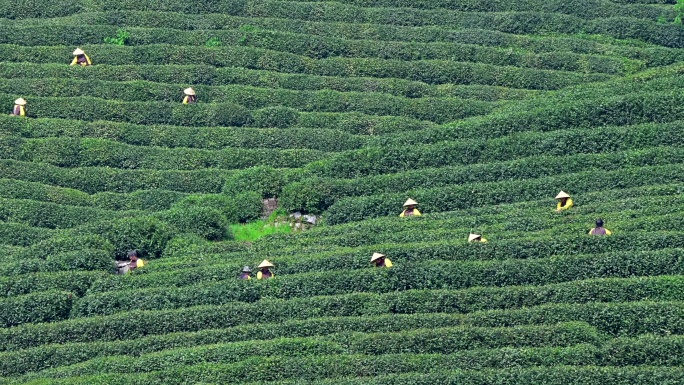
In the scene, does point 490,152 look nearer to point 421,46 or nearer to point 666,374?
point 421,46

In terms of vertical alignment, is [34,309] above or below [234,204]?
below

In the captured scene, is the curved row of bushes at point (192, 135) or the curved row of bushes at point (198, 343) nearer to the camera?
the curved row of bushes at point (198, 343)

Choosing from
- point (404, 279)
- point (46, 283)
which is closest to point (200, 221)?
point (46, 283)

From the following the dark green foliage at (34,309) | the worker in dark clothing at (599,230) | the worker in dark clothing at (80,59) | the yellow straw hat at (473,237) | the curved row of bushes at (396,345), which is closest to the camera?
the curved row of bushes at (396,345)

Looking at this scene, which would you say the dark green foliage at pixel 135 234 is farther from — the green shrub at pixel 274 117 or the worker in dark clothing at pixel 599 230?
the worker in dark clothing at pixel 599 230

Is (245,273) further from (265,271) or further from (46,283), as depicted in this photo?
(46,283)

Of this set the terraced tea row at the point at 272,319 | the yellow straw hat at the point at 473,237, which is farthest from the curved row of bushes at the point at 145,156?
the terraced tea row at the point at 272,319

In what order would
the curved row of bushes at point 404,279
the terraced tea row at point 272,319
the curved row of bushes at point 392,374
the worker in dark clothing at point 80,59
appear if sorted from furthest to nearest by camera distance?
the worker in dark clothing at point 80,59, the curved row of bushes at point 404,279, the terraced tea row at point 272,319, the curved row of bushes at point 392,374

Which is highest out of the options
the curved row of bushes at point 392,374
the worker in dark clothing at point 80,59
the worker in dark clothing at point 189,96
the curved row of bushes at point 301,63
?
the curved row of bushes at point 301,63

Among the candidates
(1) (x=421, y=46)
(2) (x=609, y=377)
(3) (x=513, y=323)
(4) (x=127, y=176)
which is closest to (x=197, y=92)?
(4) (x=127, y=176)
